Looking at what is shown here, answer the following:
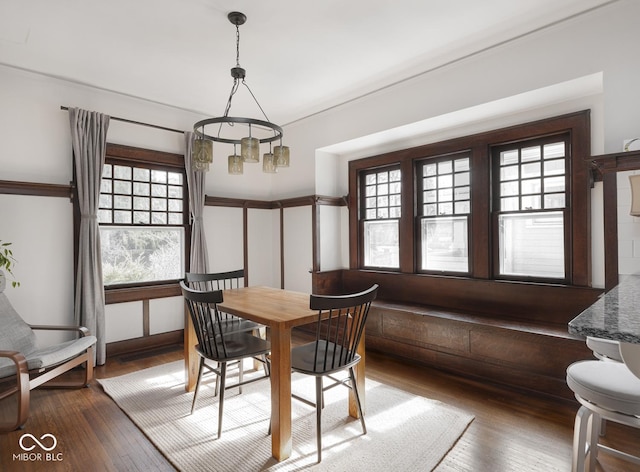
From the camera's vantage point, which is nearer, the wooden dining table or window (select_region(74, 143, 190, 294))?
the wooden dining table

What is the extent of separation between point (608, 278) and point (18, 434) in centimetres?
428

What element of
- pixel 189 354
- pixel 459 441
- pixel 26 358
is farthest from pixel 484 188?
pixel 26 358

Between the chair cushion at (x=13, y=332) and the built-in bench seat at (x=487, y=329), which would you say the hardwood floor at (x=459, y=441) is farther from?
the chair cushion at (x=13, y=332)

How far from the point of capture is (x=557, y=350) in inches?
113

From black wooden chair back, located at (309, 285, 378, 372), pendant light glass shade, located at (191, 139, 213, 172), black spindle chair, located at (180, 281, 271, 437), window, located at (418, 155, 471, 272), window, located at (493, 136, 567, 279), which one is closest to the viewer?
black wooden chair back, located at (309, 285, 378, 372)

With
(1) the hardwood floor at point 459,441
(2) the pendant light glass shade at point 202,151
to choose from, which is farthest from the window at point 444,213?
(2) the pendant light glass shade at point 202,151

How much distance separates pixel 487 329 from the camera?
10.7ft

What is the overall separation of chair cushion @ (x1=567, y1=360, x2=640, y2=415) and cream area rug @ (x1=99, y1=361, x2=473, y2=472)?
3.27 feet

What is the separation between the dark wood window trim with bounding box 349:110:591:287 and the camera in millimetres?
3119

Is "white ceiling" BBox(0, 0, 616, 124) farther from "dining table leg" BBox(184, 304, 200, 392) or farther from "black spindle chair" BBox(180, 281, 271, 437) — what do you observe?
"dining table leg" BBox(184, 304, 200, 392)

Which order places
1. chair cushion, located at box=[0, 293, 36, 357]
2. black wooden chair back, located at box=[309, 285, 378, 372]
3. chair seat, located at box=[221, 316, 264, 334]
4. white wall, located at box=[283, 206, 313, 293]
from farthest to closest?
1. white wall, located at box=[283, 206, 313, 293]
2. chair seat, located at box=[221, 316, 264, 334]
3. chair cushion, located at box=[0, 293, 36, 357]
4. black wooden chair back, located at box=[309, 285, 378, 372]

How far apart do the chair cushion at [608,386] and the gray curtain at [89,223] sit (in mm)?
4107

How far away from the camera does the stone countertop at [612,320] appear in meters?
1.02

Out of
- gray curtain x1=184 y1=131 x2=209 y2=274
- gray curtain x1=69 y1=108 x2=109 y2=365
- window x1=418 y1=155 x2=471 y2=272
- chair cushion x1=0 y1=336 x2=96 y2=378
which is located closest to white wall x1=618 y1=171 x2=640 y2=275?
window x1=418 y1=155 x2=471 y2=272
